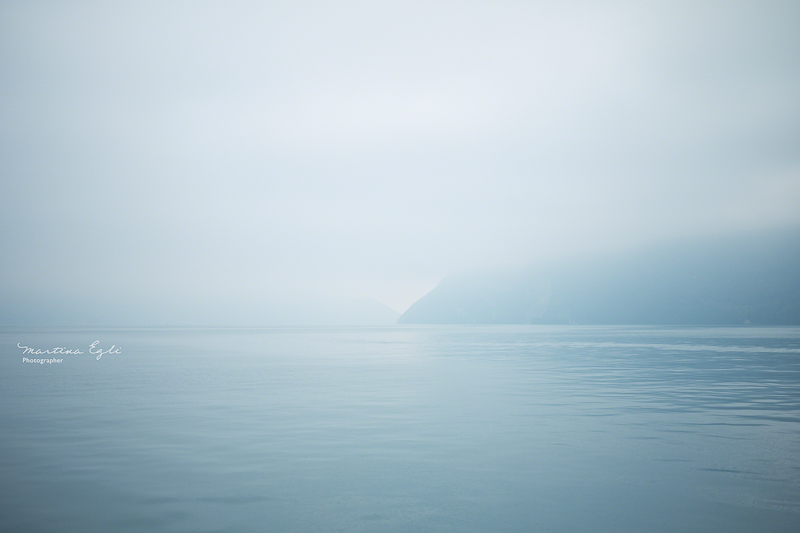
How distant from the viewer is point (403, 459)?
16.1 m

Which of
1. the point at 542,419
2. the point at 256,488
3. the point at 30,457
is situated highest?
the point at 30,457

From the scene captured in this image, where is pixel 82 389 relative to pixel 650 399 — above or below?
above

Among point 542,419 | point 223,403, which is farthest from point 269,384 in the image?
point 542,419

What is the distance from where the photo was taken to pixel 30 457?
53.2 ft

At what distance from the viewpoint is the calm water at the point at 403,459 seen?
11320 millimetres

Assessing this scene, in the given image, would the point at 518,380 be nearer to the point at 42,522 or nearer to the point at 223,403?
the point at 223,403

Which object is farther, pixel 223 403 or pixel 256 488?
pixel 223 403

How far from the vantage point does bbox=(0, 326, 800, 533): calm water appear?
11.3 m

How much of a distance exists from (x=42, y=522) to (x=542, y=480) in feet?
41.5

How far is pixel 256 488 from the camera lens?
13.3 meters

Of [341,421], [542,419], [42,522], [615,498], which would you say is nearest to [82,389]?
[341,421]

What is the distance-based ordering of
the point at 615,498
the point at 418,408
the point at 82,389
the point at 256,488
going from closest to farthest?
the point at 615,498
the point at 256,488
the point at 418,408
the point at 82,389

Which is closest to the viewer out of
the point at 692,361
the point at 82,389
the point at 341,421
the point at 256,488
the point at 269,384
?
the point at 256,488

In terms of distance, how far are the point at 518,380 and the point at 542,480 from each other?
24.6 meters
